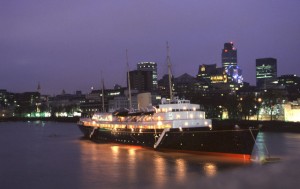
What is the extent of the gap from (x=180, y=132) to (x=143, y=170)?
8913 millimetres

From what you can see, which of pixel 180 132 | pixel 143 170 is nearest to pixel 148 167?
pixel 143 170

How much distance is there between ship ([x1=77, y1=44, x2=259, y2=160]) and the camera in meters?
44.1

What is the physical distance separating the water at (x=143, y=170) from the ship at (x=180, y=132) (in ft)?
4.79

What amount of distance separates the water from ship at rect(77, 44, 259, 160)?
1.46 meters

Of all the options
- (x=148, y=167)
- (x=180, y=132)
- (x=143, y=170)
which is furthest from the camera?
(x=180, y=132)

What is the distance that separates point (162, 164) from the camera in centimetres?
4278

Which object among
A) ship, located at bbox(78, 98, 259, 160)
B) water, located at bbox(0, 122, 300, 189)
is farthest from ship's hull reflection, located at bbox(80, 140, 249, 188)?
ship, located at bbox(78, 98, 259, 160)

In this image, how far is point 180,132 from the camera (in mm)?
47625

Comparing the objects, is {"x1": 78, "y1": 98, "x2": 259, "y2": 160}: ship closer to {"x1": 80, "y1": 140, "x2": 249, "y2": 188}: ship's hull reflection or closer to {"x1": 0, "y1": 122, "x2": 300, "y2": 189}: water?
{"x1": 80, "y1": 140, "x2": 249, "y2": 188}: ship's hull reflection

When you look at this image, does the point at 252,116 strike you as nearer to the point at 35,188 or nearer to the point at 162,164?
the point at 162,164

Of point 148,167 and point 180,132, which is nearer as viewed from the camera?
point 148,167

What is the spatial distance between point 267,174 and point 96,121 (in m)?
42.9

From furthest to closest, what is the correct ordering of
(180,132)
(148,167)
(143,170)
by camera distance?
(180,132), (148,167), (143,170)

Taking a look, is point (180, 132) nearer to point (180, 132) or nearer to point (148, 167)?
point (180, 132)
